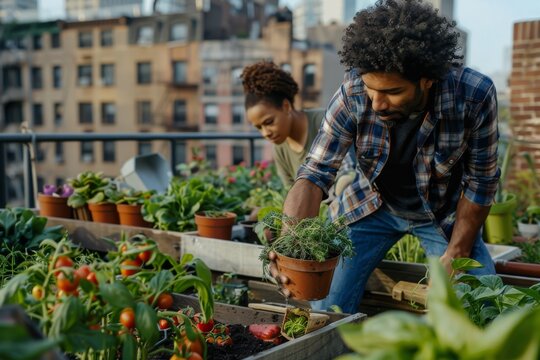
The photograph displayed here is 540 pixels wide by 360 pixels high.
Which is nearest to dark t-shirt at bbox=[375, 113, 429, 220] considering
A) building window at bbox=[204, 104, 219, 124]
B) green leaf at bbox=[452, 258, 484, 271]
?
green leaf at bbox=[452, 258, 484, 271]

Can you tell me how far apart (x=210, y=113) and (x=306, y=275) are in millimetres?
31436

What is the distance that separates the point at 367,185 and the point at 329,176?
349 millimetres

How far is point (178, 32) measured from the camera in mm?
34125

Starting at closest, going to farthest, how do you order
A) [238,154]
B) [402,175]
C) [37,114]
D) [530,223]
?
[402,175] < [530,223] < [238,154] < [37,114]

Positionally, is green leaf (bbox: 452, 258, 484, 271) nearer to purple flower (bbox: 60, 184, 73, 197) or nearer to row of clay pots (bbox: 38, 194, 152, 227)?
row of clay pots (bbox: 38, 194, 152, 227)

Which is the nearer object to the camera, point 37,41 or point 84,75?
point 84,75

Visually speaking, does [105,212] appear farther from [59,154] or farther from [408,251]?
[59,154]

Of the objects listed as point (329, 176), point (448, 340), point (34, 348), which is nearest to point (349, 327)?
point (448, 340)

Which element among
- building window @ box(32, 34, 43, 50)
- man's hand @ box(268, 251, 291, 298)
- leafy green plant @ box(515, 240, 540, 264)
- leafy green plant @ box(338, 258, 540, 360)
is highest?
building window @ box(32, 34, 43, 50)

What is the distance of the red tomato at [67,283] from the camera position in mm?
1106

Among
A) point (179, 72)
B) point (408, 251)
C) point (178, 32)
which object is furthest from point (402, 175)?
point (178, 32)

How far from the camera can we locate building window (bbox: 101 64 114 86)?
116 feet

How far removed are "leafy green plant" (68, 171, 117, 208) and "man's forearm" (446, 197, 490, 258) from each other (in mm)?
1946

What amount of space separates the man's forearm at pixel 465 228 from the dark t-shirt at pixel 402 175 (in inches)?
7.6
